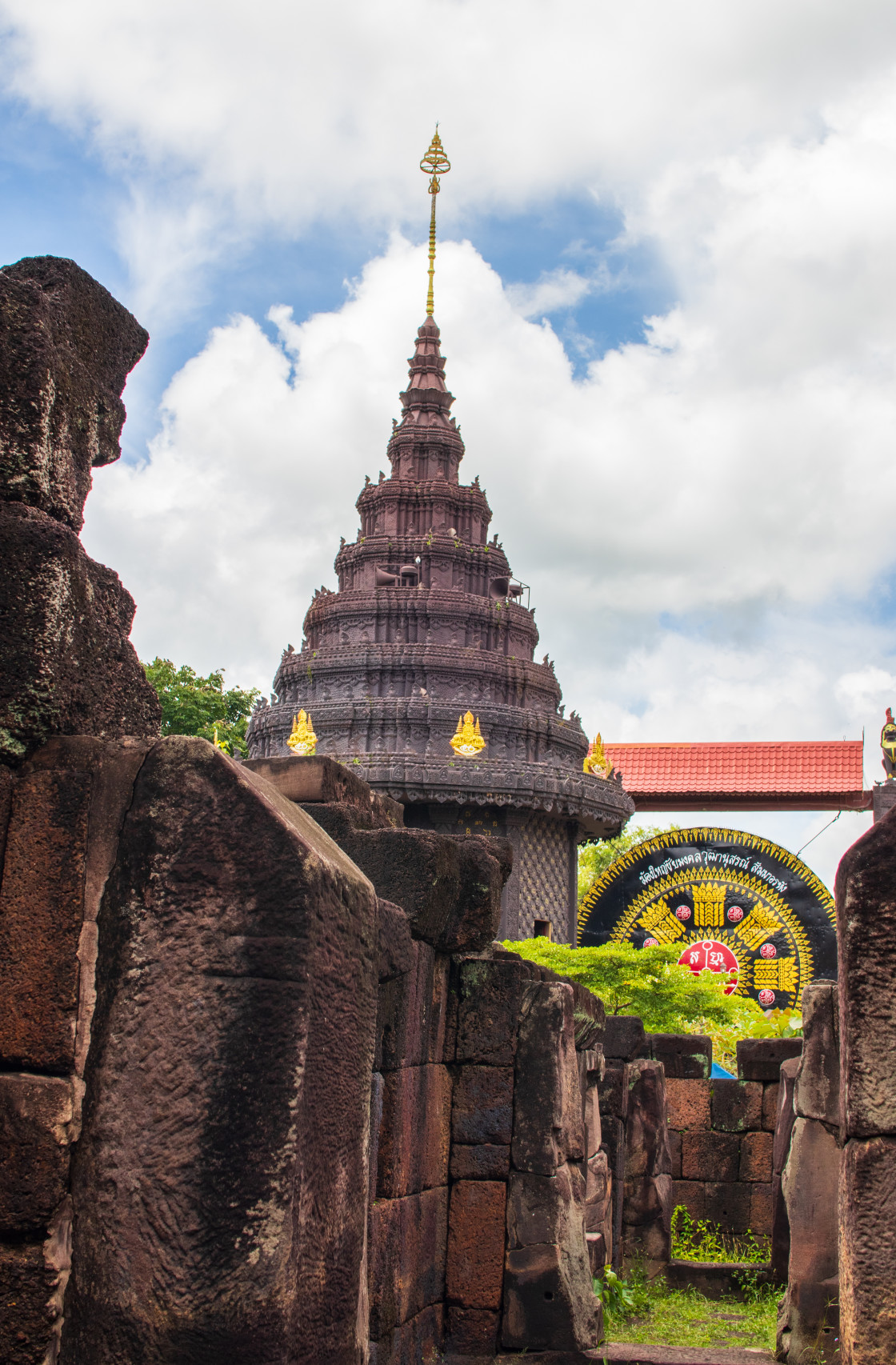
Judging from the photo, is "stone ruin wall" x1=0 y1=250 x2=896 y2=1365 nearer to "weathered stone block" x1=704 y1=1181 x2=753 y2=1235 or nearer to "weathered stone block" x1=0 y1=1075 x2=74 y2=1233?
"weathered stone block" x1=0 y1=1075 x2=74 y2=1233

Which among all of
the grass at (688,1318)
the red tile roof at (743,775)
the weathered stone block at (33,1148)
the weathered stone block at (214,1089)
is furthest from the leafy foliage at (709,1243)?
the red tile roof at (743,775)

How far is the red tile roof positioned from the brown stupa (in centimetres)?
391

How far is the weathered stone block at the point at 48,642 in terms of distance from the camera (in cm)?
303

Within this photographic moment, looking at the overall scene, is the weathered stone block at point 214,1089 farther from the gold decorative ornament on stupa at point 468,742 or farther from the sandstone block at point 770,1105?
the gold decorative ornament on stupa at point 468,742

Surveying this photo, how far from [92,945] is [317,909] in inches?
18.7

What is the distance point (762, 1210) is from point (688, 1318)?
401 cm

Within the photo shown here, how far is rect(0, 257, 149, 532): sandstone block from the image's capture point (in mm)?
3166

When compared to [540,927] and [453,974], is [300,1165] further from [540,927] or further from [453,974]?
[540,927]

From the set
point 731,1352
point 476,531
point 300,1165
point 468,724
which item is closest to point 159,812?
point 300,1165

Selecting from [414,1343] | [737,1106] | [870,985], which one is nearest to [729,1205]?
[737,1106]

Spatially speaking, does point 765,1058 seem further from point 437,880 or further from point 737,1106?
point 437,880

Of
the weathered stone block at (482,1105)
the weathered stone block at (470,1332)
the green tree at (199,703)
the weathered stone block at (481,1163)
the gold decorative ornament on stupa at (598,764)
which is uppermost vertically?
the green tree at (199,703)

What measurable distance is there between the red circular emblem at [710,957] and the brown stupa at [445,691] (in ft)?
8.53

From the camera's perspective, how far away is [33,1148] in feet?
8.90
